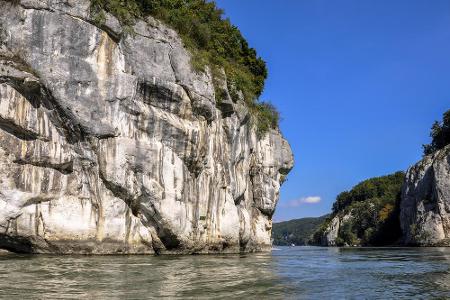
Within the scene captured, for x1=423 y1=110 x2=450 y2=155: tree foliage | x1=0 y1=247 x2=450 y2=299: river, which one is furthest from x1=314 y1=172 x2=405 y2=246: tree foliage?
x1=0 y1=247 x2=450 y2=299: river

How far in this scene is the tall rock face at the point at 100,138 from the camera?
21469 mm

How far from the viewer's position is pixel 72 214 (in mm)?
22219

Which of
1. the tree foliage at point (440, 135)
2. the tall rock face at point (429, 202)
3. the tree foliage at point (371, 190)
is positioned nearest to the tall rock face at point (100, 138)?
the tall rock face at point (429, 202)

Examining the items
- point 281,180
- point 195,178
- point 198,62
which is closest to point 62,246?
point 195,178

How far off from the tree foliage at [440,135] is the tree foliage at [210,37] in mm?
48534

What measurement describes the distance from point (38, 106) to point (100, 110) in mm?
→ 2909

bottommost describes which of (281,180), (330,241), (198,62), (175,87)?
(330,241)

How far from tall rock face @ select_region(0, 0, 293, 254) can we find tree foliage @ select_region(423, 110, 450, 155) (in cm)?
6382

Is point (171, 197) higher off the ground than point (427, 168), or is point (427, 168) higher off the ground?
point (427, 168)

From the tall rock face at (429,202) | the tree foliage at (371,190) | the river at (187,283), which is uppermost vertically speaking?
the tree foliage at (371,190)

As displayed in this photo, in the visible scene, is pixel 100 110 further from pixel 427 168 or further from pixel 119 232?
pixel 427 168

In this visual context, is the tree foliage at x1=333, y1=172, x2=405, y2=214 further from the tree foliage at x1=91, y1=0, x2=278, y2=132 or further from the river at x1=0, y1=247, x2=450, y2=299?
the river at x1=0, y1=247, x2=450, y2=299

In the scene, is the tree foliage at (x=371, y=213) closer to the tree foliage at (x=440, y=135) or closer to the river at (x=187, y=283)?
the tree foliage at (x=440, y=135)

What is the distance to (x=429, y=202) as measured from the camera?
2778 inches
